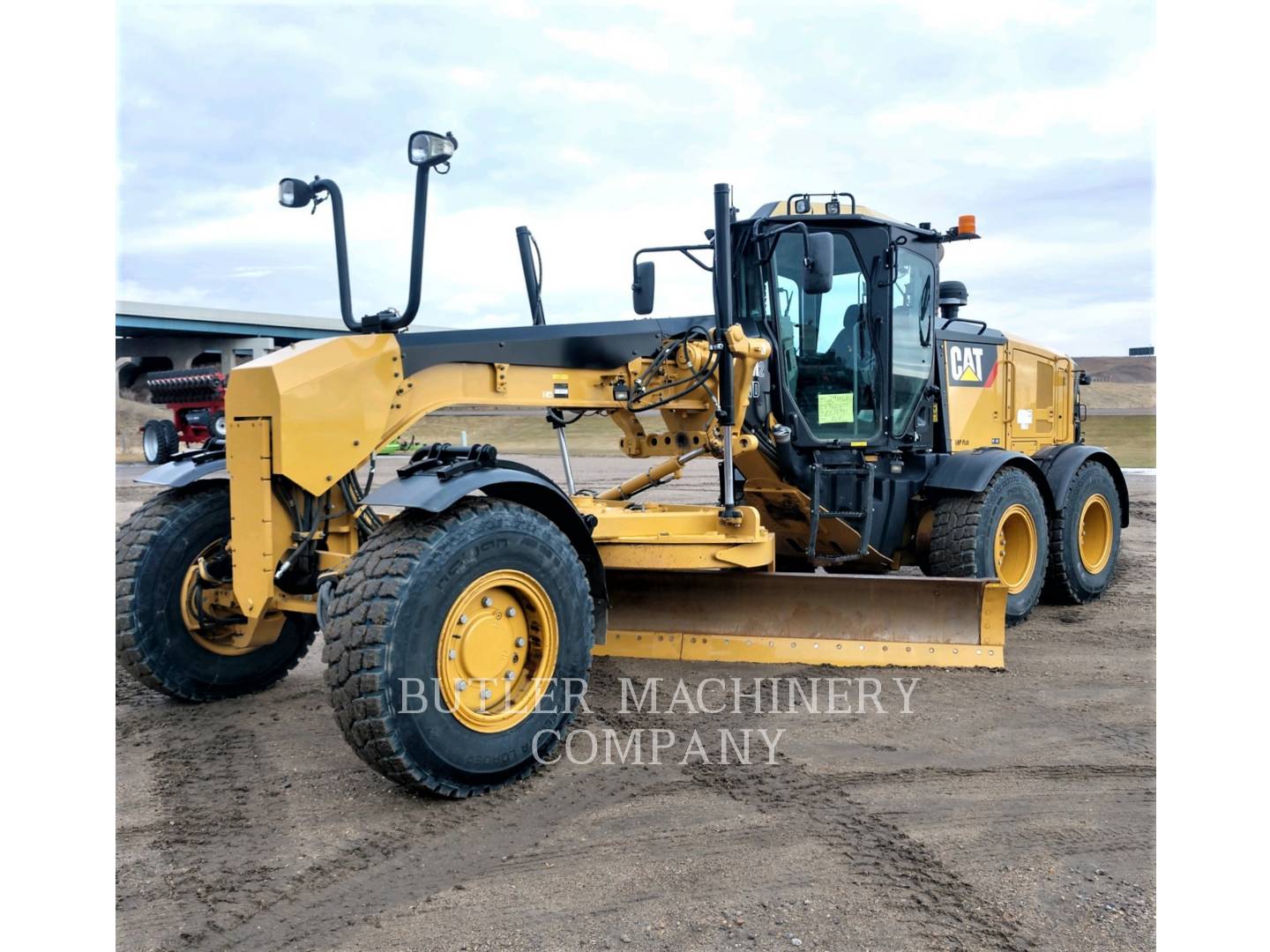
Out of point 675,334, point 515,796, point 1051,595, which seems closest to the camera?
point 515,796

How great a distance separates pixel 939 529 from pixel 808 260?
235 cm

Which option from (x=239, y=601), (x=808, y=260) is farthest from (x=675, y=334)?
(x=239, y=601)

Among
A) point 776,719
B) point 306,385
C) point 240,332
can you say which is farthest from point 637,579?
point 240,332

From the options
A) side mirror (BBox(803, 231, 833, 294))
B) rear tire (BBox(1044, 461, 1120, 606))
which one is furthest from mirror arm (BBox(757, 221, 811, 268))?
rear tire (BBox(1044, 461, 1120, 606))

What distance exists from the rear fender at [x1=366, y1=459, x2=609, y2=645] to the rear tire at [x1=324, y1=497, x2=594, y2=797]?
91 millimetres

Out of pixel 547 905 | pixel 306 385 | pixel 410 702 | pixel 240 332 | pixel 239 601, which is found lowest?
pixel 547 905

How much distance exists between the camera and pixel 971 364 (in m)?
7.63

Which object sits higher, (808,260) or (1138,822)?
(808,260)

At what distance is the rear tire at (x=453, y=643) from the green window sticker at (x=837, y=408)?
261 cm

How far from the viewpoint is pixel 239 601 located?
422 centimetres

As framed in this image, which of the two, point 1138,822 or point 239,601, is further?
point 239,601

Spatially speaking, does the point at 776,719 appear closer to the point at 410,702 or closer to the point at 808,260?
the point at 410,702

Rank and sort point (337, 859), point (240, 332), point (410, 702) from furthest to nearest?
point (240, 332), point (410, 702), point (337, 859)

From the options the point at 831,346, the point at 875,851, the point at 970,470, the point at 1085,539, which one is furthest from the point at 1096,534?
the point at 875,851
